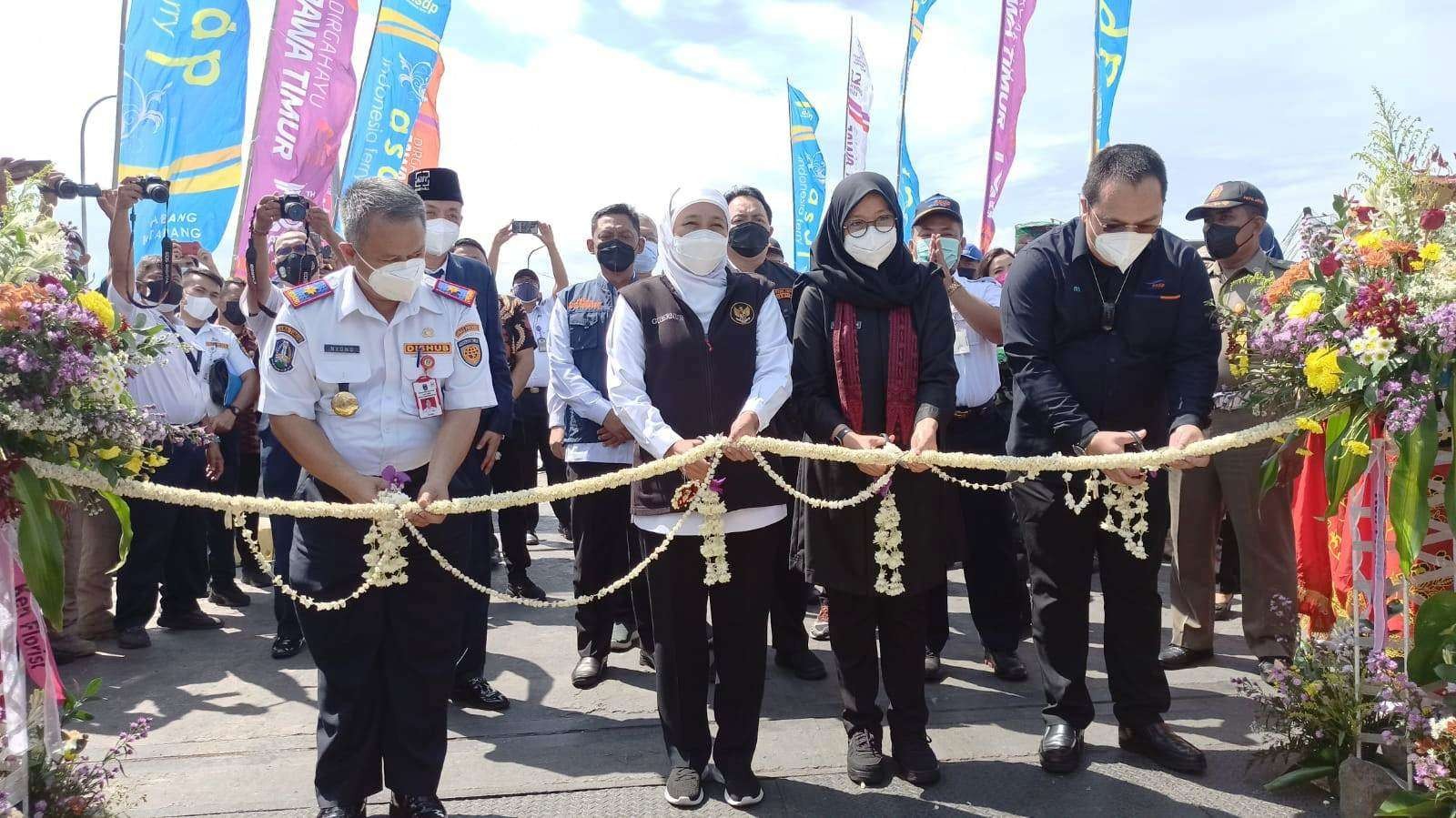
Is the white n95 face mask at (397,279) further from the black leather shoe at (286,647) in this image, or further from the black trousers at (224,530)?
the black trousers at (224,530)

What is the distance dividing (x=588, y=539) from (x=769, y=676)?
45.6 inches

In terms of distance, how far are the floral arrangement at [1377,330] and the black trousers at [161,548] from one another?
559 centimetres

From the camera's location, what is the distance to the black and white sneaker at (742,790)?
127 inches

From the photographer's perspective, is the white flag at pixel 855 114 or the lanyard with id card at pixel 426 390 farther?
the white flag at pixel 855 114

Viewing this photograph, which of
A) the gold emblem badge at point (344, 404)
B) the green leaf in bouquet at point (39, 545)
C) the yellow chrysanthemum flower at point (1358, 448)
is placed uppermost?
the gold emblem badge at point (344, 404)

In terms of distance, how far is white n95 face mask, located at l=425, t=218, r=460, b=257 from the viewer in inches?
171

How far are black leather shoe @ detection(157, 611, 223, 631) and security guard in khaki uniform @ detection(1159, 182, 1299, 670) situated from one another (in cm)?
565

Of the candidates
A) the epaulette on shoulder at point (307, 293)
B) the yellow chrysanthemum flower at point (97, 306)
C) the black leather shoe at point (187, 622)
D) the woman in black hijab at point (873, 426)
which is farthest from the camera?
the black leather shoe at point (187, 622)

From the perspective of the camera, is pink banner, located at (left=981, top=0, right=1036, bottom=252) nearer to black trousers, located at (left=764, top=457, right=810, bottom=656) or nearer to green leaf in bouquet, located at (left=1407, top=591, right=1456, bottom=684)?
black trousers, located at (left=764, top=457, right=810, bottom=656)

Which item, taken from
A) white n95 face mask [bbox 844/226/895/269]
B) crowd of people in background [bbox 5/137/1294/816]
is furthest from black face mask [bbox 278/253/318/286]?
white n95 face mask [bbox 844/226/895/269]

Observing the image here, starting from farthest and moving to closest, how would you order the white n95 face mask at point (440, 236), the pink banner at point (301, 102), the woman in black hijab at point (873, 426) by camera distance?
the pink banner at point (301, 102), the white n95 face mask at point (440, 236), the woman in black hijab at point (873, 426)

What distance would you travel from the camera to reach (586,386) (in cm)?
458

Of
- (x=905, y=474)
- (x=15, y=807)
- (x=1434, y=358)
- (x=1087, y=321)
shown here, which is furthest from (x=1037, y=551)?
(x=15, y=807)

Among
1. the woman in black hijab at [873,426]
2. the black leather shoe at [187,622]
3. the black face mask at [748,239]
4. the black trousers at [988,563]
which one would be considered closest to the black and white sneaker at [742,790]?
the woman in black hijab at [873,426]
